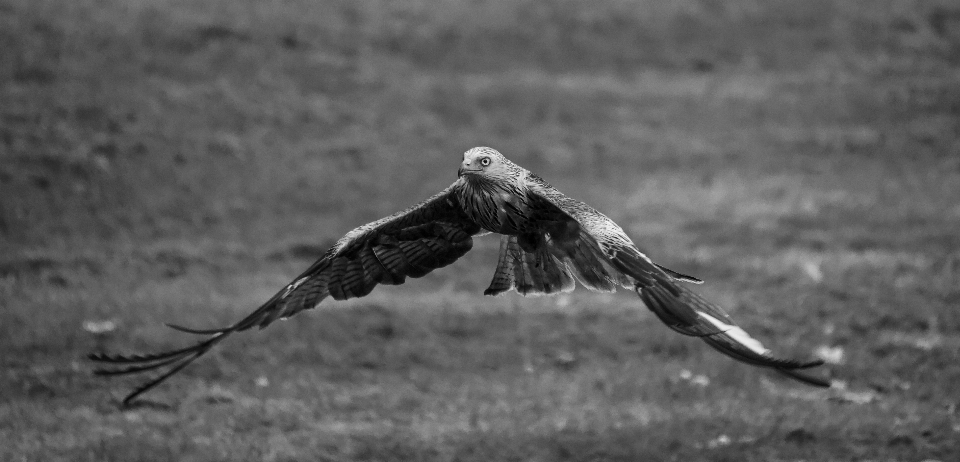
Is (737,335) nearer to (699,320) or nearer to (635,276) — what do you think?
(699,320)

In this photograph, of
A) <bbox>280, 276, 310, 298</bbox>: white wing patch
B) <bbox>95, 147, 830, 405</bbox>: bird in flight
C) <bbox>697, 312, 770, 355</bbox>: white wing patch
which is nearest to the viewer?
<bbox>697, 312, 770, 355</bbox>: white wing patch

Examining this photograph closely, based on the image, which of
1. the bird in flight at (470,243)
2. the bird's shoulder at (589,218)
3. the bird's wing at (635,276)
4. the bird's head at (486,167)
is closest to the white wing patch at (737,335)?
the bird's wing at (635,276)

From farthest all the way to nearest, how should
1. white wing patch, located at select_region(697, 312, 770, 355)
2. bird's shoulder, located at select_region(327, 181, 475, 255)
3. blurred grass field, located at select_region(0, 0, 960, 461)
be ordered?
1. blurred grass field, located at select_region(0, 0, 960, 461)
2. bird's shoulder, located at select_region(327, 181, 475, 255)
3. white wing patch, located at select_region(697, 312, 770, 355)

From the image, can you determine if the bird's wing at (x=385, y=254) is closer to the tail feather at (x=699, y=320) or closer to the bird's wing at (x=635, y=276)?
the bird's wing at (x=635, y=276)

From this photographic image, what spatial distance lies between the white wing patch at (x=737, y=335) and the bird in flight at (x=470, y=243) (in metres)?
0.45

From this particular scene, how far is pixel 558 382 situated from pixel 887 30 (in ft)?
38.3

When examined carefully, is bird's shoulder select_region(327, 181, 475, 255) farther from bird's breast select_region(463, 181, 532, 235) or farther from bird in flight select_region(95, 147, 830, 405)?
bird's breast select_region(463, 181, 532, 235)

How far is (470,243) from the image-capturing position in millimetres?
7676

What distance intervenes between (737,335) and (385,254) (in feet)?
8.96

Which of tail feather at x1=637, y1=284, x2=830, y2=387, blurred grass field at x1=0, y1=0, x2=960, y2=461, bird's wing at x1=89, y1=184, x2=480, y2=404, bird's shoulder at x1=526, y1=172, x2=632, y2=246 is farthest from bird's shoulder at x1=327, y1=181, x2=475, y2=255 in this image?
tail feather at x1=637, y1=284, x2=830, y2=387

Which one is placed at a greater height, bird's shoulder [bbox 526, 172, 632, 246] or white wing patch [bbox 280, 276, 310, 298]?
bird's shoulder [bbox 526, 172, 632, 246]

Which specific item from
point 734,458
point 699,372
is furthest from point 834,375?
point 734,458

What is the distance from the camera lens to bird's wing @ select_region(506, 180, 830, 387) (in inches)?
210

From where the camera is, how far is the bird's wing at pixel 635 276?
5.34 metres
